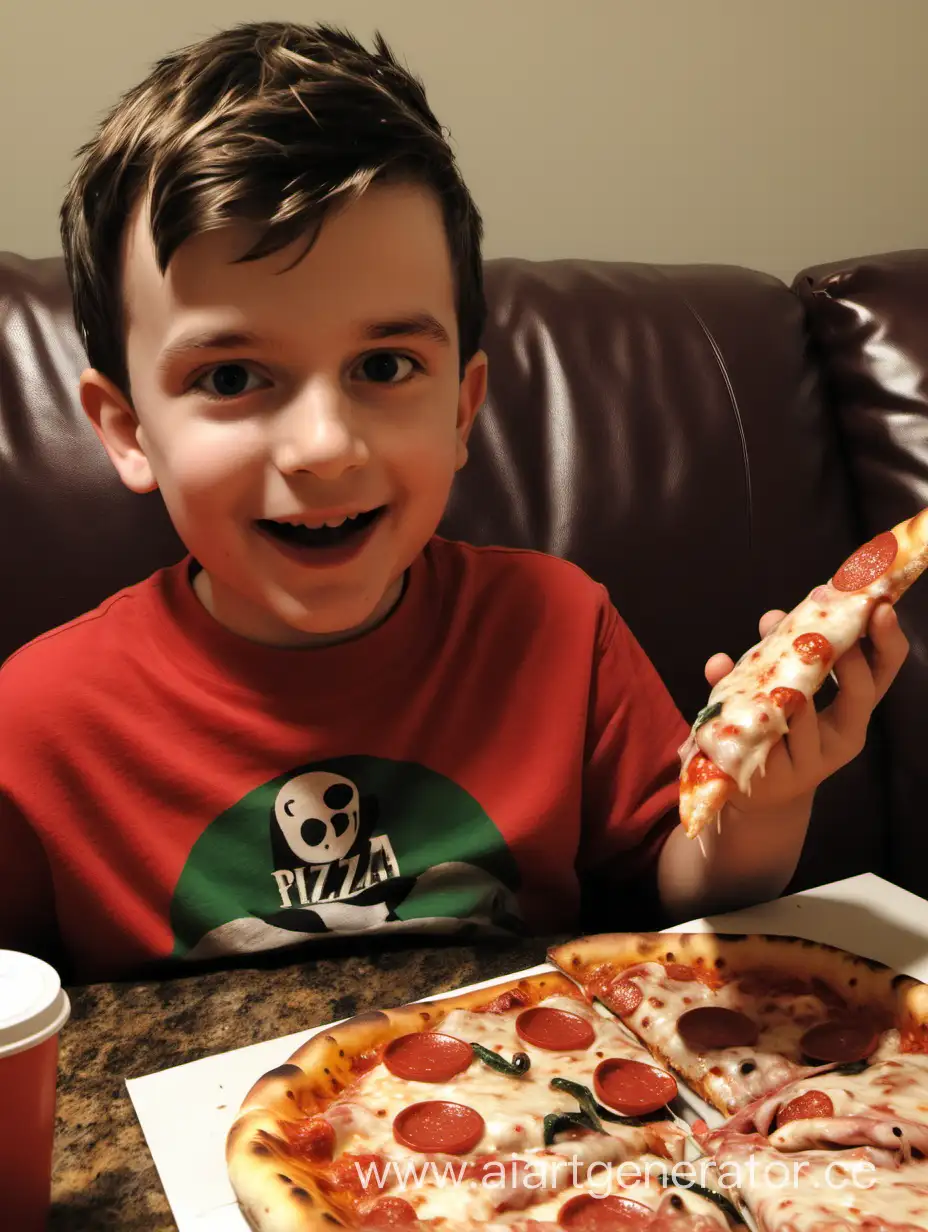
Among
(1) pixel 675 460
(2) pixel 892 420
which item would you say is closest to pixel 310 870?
(1) pixel 675 460

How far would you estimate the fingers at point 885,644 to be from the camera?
0.88 metres

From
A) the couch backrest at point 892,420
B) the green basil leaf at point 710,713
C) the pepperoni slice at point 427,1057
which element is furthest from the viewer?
the couch backrest at point 892,420

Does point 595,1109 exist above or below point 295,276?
below

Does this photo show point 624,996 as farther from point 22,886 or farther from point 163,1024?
point 22,886

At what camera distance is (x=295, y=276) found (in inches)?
33.7

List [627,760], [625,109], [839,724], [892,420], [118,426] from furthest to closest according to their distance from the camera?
[625,109] < [892,420] < [627,760] < [118,426] < [839,724]

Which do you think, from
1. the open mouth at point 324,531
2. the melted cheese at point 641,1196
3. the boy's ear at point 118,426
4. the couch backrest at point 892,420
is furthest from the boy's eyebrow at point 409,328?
the couch backrest at point 892,420

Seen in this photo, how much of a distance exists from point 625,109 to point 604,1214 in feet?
5.20

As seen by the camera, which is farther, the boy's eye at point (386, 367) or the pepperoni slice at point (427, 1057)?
the boy's eye at point (386, 367)

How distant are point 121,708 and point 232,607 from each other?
139 mm

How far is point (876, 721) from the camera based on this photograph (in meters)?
1.52

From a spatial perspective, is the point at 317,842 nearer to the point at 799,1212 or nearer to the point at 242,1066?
the point at 242,1066

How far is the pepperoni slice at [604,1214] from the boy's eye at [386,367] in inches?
23.9

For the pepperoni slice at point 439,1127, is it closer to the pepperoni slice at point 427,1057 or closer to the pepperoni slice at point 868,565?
the pepperoni slice at point 427,1057
